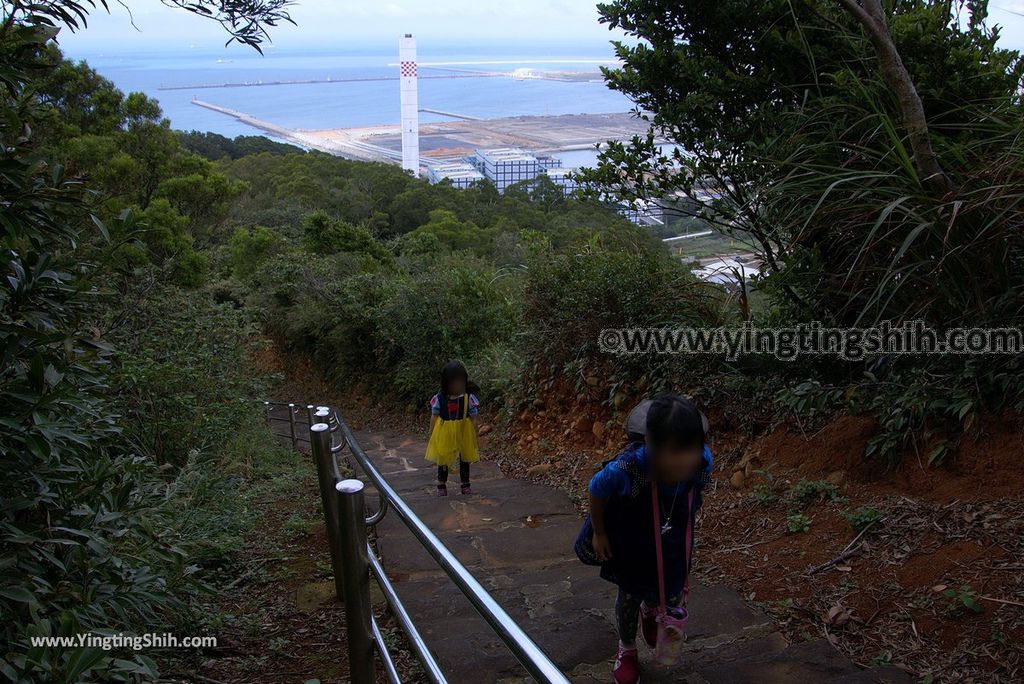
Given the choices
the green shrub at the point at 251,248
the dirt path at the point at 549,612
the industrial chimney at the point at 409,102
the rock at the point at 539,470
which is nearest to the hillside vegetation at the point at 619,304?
the rock at the point at 539,470

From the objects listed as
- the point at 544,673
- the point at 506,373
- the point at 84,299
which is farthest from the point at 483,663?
the point at 506,373

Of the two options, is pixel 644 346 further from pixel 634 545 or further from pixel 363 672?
pixel 363 672

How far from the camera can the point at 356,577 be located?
2.55 m

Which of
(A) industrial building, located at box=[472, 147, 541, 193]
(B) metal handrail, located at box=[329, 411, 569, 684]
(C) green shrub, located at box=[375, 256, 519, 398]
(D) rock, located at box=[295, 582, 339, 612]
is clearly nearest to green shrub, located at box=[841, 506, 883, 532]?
(B) metal handrail, located at box=[329, 411, 569, 684]

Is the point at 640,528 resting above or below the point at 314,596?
above

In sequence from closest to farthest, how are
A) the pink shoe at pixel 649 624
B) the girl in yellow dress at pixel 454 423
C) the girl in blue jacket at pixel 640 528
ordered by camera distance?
the girl in blue jacket at pixel 640 528, the pink shoe at pixel 649 624, the girl in yellow dress at pixel 454 423

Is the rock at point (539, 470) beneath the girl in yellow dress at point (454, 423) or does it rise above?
beneath

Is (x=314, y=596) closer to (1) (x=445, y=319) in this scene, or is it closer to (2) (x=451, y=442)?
(2) (x=451, y=442)

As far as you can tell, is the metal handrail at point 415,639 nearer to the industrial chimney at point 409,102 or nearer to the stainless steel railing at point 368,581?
the stainless steel railing at point 368,581

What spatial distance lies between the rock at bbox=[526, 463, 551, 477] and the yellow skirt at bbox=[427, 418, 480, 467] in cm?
76

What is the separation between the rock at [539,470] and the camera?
6.55 m

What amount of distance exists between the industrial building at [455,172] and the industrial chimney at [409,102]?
3.39 metres

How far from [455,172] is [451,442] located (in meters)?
49.2

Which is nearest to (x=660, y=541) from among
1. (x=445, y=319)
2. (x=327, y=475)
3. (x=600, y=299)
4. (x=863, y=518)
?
(x=863, y=518)
